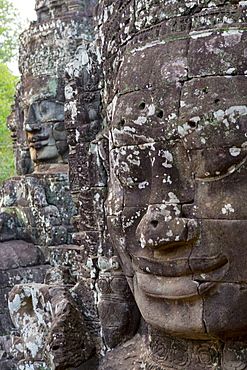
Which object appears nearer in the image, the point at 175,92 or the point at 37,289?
the point at 175,92

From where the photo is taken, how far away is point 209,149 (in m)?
2.75

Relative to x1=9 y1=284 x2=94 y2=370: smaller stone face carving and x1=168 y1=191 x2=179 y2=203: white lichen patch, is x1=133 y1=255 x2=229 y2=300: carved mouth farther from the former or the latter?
x1=9 y1=284 x2=94 y2=370: smaller stone face carving

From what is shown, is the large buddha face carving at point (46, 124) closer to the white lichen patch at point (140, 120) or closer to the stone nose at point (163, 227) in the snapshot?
the white lichen patch at point (140, 120)

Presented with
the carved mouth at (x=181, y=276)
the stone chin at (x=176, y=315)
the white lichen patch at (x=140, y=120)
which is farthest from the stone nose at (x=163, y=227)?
the white lichen patch at (x=140, y=120)

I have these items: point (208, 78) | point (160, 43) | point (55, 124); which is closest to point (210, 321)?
point (208, 78)

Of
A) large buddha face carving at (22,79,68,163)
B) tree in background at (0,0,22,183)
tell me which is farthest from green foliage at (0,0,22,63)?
large buddha face carving at (22,79,68,163)

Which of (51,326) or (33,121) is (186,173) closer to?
(51,326)

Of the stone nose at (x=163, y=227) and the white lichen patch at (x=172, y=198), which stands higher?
the white lichen patch at (x=172, y=198)

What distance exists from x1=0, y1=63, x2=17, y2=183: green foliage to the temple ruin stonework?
371 inches

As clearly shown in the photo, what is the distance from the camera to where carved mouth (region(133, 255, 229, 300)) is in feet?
9.20

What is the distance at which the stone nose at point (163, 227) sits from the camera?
2.83 m

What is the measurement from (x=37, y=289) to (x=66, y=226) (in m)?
3.29

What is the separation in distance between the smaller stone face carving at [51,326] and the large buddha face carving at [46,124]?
3.95 metres

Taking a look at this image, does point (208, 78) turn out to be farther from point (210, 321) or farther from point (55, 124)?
point (55, 124)
